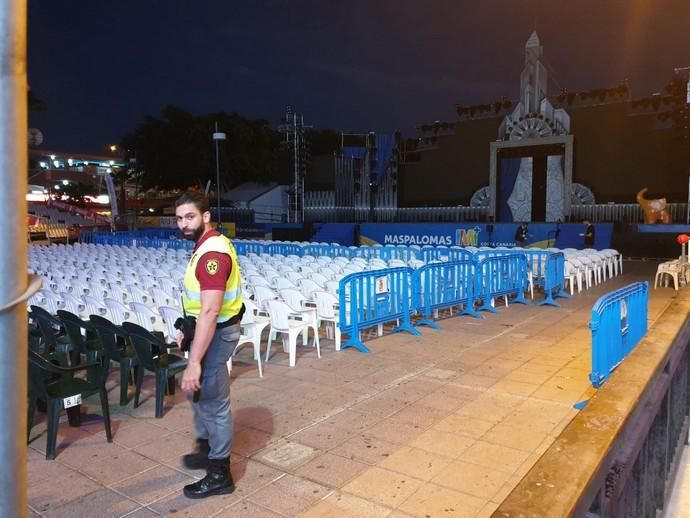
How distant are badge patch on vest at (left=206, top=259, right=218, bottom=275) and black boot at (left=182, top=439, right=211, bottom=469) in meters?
1.45

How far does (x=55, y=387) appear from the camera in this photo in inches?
169

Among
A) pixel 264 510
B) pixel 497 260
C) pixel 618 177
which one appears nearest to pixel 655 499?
pixel 264 510

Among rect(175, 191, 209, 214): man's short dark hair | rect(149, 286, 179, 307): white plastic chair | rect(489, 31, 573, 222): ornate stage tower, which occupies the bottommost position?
rect(149, 286, 179, 307): white plastic chair

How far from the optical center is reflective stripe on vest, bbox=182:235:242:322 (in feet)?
10.9

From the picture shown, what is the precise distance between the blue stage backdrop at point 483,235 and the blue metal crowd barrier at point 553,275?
982 cm

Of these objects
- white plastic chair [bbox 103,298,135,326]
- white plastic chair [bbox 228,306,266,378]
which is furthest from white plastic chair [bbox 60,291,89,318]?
white plastic chair [bbox 228,306,266,378]

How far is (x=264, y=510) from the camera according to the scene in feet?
10.9

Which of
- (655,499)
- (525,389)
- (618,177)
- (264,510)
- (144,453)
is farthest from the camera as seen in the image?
(618,177)

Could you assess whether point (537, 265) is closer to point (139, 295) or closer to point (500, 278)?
point (500, 278)

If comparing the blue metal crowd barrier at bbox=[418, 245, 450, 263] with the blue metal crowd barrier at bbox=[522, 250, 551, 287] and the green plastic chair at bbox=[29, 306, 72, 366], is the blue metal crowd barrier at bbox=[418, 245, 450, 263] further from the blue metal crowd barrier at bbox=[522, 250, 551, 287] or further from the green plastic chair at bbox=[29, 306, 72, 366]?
the green plastic chair at bbox=[29, 306, 72, 366]

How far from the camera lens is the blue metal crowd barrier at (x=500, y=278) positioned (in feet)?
32.7

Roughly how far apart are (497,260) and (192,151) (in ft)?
127

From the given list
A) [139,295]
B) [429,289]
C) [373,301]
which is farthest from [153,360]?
[429,289]

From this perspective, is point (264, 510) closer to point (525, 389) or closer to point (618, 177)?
point (525, 389)
